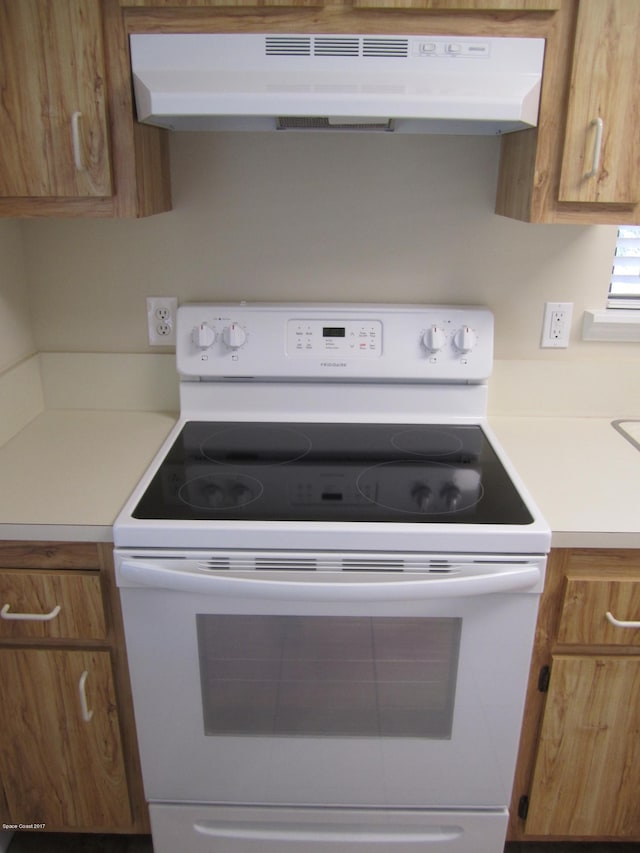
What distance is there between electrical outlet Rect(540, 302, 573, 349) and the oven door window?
0.79 m

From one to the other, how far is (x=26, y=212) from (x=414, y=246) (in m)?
0.85

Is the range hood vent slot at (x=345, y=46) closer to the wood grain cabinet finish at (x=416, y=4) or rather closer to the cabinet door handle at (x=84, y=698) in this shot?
the wood grain cabinet finish at (x=416, y=4)

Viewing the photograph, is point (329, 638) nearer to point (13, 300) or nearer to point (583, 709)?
point (583, 709)

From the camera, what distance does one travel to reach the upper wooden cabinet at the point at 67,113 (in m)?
1.25

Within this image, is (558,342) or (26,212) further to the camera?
(558,342)

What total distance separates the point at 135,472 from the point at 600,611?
3.09 feet

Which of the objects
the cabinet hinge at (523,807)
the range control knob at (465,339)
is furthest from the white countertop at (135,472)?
the cabinet hinge at (523,807)

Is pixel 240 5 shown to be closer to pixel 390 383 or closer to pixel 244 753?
pixel 390 383

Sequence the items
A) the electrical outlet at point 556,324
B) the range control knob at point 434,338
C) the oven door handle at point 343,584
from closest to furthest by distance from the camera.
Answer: the oven door handle at point 343,584
the range control knob at point 434,338
the electrical outlet at point 556,324

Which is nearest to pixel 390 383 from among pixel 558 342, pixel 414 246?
pixel 414 246

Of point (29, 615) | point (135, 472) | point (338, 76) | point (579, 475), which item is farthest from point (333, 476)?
point (338, 76)

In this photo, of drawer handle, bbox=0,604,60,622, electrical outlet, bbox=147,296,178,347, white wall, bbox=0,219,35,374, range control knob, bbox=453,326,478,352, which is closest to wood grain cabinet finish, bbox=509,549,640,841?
range control knob, bbox=453,326,478,352

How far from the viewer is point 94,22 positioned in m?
1.24

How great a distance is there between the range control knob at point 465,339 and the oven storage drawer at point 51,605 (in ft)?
3.01
